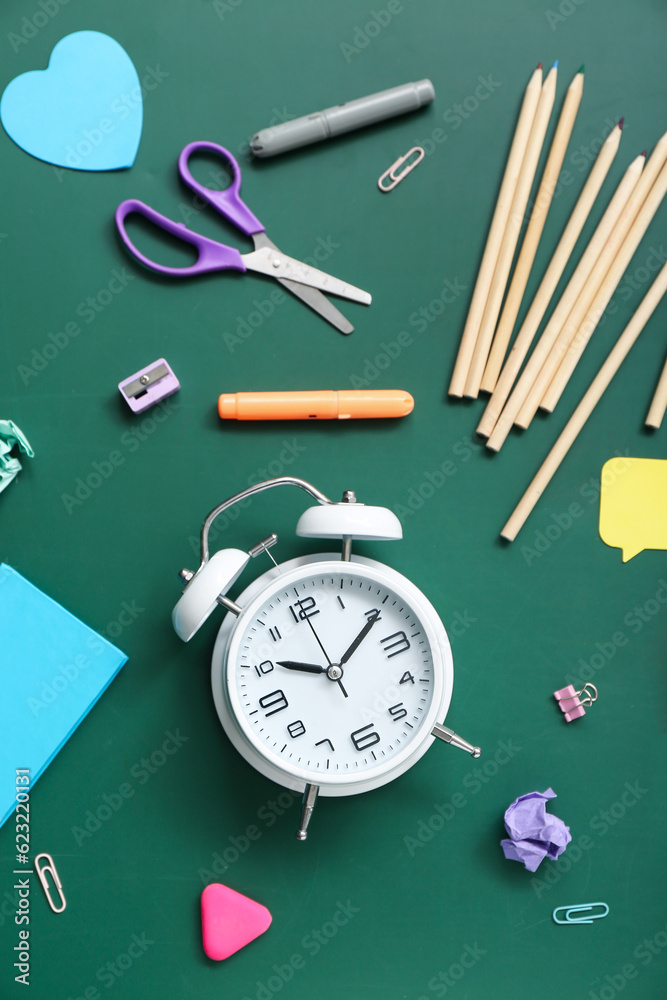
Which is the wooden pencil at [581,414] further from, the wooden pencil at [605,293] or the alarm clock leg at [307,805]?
the alarm clock leg at [307,805]

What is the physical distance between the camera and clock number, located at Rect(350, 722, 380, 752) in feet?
3.34

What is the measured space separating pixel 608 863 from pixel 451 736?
0.39 metres

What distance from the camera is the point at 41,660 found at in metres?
1.11

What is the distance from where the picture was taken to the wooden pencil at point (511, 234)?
114cm

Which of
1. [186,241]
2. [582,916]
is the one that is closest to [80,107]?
[186,241]

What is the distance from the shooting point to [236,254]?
3.69 feet

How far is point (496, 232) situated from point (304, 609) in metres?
0.65

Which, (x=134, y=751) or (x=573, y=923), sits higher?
(x=134, y=751)

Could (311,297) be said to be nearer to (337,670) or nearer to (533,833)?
(337,670)

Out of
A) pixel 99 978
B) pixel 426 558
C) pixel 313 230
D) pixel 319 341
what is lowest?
pixel 99 978

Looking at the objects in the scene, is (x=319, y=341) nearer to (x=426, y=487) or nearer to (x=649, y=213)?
(x=426, y=487)

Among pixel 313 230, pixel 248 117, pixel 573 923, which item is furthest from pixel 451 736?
pixel 248 117

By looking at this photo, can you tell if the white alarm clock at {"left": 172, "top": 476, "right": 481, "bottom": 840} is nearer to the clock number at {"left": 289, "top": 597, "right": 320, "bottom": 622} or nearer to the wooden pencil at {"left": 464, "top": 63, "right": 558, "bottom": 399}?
the clock number at {"left": 289, "top": 597, "right": 320, "bottom": 622}

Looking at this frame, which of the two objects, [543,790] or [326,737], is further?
[543,790]
